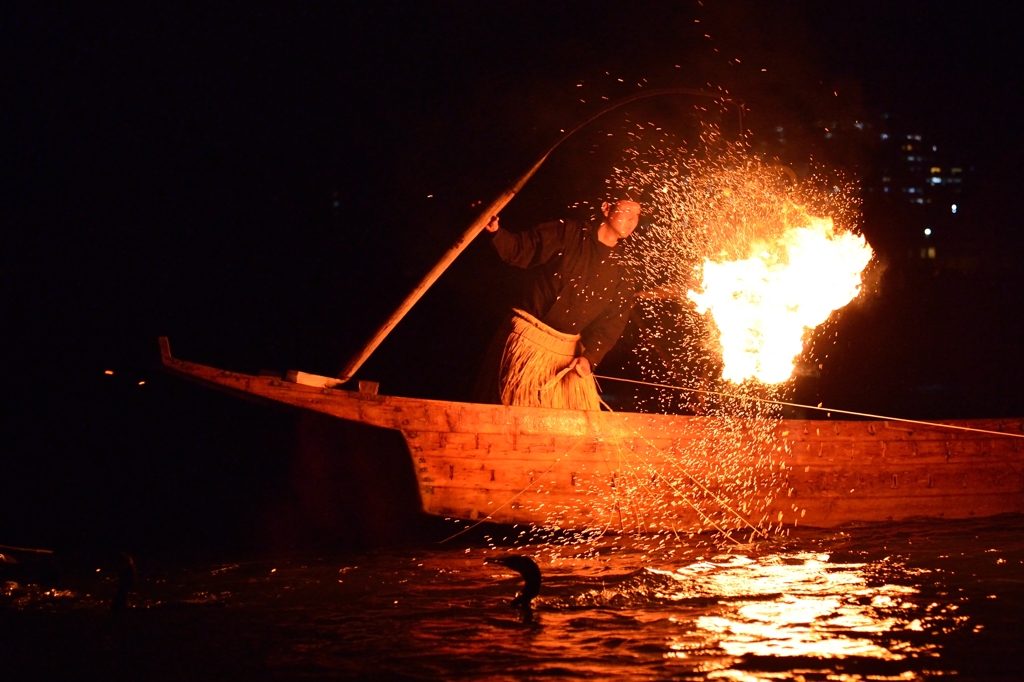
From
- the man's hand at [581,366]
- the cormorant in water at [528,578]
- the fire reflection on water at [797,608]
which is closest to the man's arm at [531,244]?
the man's hand at [581,366]

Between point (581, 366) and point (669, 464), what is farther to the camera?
point (581, 366)

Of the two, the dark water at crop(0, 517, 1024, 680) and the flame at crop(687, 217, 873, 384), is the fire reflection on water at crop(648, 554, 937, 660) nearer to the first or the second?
the dark water at crop(0, 517, 1024, 680)

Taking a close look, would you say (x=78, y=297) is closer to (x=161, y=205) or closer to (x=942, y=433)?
(x=161, y=205)

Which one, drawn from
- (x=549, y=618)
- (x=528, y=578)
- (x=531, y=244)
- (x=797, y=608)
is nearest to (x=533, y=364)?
(x=531, y=244)

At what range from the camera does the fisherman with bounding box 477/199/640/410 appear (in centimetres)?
641

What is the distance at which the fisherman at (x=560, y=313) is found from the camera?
6.41 metres

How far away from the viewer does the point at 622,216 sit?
648 centimetres

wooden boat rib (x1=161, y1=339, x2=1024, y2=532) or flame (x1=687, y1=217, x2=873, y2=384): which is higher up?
flame (x1=687, y1=217, x2=873, y2=384)

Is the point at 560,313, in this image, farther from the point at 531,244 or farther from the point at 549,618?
the point at 549,618

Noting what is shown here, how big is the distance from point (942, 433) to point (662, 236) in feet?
9.94

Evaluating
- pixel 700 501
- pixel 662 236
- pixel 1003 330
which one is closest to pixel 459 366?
pixel 662 236

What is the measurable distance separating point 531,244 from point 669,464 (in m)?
1.73

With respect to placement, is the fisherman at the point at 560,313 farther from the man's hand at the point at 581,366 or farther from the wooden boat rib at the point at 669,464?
the wooden boat rib at the point at 669,464

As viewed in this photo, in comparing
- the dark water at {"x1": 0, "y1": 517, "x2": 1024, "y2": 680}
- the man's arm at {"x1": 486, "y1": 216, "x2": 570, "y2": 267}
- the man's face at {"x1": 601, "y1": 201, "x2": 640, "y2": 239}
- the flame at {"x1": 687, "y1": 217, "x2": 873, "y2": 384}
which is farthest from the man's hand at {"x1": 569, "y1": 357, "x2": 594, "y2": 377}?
the dark water at {"x1": 0, "y1": 517, "x2": 1024, "y2": 680}
